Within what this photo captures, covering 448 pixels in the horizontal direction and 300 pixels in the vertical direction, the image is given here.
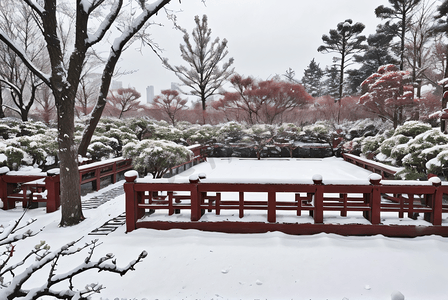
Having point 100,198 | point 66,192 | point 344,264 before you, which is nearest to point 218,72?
point 100,198

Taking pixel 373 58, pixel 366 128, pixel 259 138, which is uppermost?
pixel 373 58

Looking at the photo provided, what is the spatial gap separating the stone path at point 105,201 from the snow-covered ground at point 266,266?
22cm

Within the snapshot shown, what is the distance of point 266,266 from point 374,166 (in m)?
6.64

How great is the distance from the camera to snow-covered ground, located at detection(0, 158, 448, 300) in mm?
2535

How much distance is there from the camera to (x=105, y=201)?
18.9ft

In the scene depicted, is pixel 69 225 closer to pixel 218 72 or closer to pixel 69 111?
pixel 69 111

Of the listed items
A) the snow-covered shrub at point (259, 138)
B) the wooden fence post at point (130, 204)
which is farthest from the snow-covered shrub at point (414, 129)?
the wooden fence post at point (130, 204)

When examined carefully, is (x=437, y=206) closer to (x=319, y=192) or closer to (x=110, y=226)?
(x=319, y=192)

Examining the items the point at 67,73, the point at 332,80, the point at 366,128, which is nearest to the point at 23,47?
the point at 67,73

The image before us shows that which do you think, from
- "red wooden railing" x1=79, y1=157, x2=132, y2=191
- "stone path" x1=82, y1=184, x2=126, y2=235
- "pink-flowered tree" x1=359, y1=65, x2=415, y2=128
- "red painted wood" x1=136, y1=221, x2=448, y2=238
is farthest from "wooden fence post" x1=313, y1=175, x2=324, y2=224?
"pink-flowered tree" x1=359, y1=65, x2=415, y2=128

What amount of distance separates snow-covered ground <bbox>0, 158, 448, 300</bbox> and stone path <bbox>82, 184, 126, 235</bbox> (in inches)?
8.8

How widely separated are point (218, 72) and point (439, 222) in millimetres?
17391

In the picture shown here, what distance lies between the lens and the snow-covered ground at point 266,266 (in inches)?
99.8

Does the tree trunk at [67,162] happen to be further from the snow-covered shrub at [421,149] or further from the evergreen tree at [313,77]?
the evergreen tree at [313,77]
